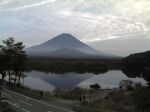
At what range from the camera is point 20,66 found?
5119 centimetres

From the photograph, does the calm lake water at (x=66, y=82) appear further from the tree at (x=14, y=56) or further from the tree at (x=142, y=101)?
the tree at (x=142, y=101)

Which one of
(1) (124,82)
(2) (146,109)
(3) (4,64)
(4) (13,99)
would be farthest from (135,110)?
(3) (4,64)

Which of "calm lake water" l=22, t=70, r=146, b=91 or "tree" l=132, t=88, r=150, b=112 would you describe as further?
"calm lake water" l=22, t=70, r=146, b=91

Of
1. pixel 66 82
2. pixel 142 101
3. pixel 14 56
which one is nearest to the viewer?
pixel 142 101

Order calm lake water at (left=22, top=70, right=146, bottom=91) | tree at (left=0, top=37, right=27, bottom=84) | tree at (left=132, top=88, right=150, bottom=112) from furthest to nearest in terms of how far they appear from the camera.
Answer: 1. calm lake water at (left=22, top=70, right=146, bottom=91)
2. tree at (left=0, top=37, right=27, bottom=84)
3. tree at (left=132, top=88, right=150, bottom=112)

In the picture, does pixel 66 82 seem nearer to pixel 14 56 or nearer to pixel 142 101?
pixel 14 56

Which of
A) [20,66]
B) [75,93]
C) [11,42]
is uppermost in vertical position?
[11,42]

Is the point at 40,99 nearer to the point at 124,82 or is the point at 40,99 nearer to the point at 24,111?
the point at 24,111

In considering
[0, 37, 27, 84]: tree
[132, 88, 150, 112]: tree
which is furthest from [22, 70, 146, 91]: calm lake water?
[132, 88, 150, 112]: tree

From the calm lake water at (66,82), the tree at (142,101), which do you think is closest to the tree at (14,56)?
the calm lake water at (66,82)

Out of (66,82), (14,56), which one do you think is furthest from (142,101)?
(66,82)

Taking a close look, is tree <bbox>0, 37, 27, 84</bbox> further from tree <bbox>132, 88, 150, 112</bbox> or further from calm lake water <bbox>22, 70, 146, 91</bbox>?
tree <bbox>132, 88, 150, 112</bbox>

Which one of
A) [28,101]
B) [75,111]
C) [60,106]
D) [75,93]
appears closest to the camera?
[75,111]

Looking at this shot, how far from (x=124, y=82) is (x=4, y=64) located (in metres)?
20.3
